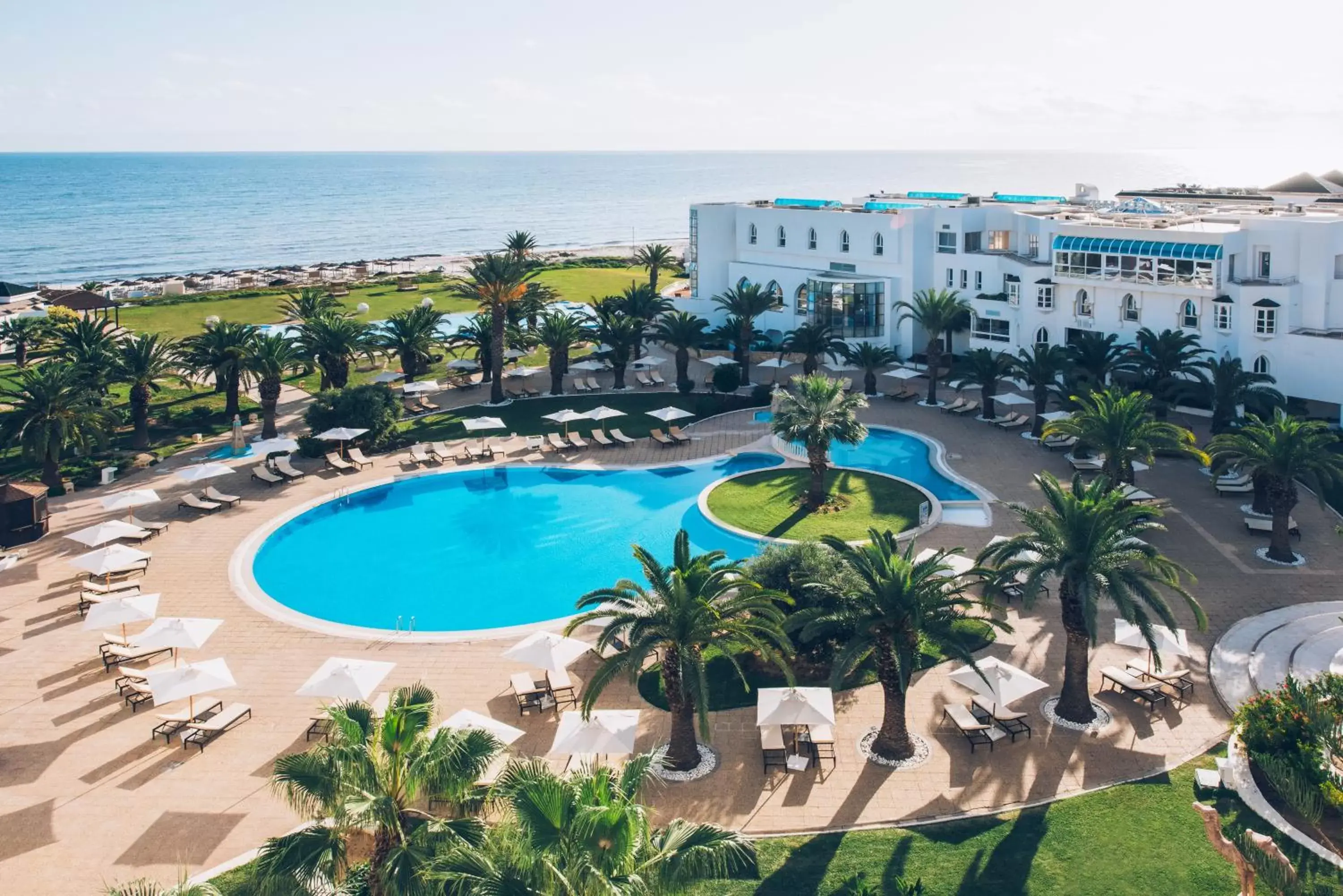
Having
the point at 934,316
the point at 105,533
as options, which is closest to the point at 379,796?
the point at 105,533

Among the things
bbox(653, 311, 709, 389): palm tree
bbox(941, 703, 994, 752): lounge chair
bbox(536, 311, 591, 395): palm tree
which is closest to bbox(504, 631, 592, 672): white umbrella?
bbox(941, 703, 994, 752): lounge chair

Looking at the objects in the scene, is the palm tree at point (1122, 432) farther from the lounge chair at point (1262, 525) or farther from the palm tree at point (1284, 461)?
the lounge chair at point (1262, 525)

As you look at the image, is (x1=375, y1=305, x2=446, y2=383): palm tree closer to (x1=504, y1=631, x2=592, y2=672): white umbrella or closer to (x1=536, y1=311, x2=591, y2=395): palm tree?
(x1=536, y1=311, x2=591, y2=395): palm tree

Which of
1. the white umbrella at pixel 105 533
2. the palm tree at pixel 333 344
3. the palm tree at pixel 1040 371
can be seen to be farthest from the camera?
the palm tree at pixel 333 344

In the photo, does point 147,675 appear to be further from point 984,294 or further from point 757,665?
point 984,294

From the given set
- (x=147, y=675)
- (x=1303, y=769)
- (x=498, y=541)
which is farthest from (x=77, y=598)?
(x=1303, y=769)

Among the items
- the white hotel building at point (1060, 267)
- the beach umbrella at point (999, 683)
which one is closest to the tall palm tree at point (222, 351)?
the white hotel building at point (1060, 267)
